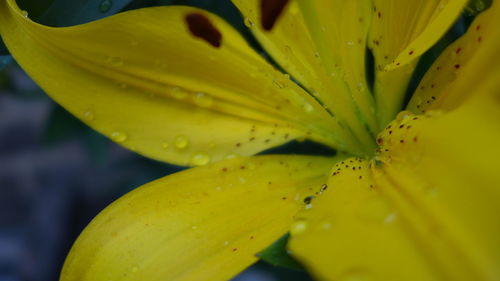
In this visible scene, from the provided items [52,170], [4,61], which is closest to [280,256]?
[4,61]

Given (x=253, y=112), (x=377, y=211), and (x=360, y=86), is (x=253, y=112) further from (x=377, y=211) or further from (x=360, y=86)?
(x=377, y=211)

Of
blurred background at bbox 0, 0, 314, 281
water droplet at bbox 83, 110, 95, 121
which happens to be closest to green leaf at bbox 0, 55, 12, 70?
blurred background at bbox 0, 0, 314, 281

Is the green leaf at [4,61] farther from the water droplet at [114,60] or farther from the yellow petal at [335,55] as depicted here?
the yellow petal at [335,55]

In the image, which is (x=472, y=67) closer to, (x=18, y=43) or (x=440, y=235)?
(x=440, y=235)

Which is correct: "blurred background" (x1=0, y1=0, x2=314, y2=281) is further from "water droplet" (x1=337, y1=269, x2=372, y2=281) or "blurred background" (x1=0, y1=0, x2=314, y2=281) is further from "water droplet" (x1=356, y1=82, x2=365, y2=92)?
"water droplet" (x1=337, y1=269, x2=372, y2=281)

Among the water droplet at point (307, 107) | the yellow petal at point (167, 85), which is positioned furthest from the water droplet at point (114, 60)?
the water droplet at point (307, 107)

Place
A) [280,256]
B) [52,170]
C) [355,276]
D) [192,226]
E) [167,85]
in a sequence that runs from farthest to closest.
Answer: [52,170] < [167,85] < [192,226] < [280,256] < [355,276]

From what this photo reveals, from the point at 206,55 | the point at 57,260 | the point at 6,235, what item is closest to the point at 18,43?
the point at 206,55

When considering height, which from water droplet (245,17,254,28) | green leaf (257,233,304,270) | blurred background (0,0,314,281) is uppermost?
water droplet (245,17,254,28)
